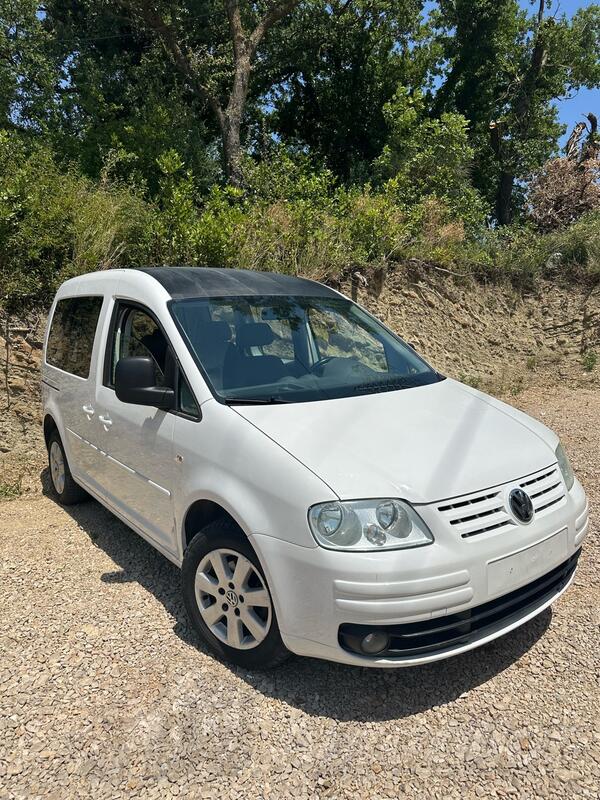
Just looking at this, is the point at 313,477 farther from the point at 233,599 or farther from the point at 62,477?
the point at 62,477

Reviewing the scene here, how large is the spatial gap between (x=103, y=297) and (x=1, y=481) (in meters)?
2.67

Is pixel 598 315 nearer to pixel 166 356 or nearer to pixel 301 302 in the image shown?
pixel 301 302

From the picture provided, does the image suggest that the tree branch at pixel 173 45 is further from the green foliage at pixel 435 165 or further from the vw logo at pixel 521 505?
the vw logo at pixel 521 505

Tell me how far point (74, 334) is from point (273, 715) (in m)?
3.13

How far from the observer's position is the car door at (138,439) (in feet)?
10.2

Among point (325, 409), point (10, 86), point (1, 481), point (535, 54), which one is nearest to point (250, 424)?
point (325, 409)

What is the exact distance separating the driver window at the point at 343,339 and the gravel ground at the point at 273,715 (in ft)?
5.75

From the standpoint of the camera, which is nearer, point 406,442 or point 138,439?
point 406,442

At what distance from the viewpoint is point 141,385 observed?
3.01 m

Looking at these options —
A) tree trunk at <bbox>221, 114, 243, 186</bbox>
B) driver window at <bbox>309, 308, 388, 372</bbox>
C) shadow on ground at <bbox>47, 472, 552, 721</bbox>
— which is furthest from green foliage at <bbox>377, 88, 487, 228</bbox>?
shadow on ground at <bbox>47, 472, 552, 721</bbox>

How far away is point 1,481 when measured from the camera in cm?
555

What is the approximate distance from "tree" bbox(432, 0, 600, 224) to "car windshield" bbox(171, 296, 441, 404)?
52.9 feet

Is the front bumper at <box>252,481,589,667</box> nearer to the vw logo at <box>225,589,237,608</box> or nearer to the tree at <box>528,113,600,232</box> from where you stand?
the vw logo at <box>225,589,237,608</box>

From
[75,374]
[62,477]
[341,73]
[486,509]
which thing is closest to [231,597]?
[486,509]
